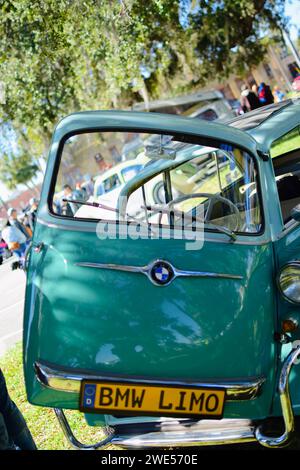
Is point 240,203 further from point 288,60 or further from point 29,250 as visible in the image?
point 288,60

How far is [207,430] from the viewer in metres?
2.97

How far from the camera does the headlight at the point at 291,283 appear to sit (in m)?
2.93

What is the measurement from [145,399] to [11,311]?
7.55 meters

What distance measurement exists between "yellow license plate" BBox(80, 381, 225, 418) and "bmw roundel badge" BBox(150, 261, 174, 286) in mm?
522

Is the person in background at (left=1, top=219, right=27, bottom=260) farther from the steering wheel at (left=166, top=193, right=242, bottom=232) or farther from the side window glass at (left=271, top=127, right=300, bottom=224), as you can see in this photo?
the steering wheel at (left=166, top=193, right=242, bottom=232)

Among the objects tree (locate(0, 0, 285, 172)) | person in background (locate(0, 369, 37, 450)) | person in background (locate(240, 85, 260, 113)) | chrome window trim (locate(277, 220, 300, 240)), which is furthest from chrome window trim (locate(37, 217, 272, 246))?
person in background (locate(240, 85, 260, 113))

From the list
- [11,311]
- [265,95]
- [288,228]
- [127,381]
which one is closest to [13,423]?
[127,381]

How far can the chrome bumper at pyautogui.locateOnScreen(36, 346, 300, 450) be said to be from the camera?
108 inches

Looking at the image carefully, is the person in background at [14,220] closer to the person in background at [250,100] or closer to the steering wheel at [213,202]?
the person in background at [250,100]

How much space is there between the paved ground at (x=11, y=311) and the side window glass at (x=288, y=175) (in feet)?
14.5

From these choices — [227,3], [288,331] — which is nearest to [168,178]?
[288,331]

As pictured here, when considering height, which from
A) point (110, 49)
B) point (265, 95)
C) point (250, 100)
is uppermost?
point (110, 49)

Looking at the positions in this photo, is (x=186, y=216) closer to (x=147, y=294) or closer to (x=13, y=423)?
(x=147, y=294)

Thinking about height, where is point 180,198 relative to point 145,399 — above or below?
above
